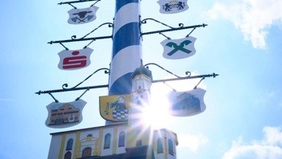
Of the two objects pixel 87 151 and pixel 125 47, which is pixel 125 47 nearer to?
pixel 125 47

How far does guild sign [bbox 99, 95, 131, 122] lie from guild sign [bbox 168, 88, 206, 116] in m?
1.72

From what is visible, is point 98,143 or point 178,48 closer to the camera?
point 98,143

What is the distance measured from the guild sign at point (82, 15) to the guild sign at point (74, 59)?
1487mm

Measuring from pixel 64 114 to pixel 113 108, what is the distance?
7.12 ft

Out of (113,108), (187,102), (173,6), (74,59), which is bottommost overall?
(113,108)

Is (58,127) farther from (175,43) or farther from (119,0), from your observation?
(119,0)

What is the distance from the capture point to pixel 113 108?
577 centimetres

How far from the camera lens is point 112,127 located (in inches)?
190

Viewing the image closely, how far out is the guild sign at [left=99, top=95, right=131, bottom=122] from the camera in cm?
571

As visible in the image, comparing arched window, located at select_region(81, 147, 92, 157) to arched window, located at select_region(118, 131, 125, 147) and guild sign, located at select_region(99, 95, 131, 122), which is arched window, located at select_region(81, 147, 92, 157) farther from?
guild sign, located at select_region(99, 95, 131, 122)

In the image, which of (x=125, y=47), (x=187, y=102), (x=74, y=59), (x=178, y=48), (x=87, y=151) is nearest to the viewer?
(x=87, y=151)

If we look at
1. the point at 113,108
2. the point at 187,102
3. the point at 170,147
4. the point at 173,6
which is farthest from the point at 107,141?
the point at 173,6

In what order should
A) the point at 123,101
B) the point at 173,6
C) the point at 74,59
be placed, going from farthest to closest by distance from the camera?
the point at 173,6, the point at 74,59, the point at 123,101

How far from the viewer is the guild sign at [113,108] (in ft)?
18.7
